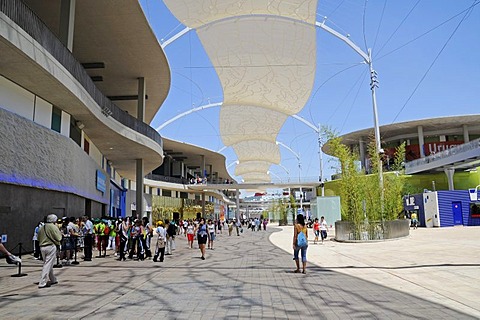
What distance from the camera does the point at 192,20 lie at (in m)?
33.8

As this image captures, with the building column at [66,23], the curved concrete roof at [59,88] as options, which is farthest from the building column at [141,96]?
the building column at [66,23]

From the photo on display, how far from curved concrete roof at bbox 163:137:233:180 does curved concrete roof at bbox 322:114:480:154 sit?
21.4 meters

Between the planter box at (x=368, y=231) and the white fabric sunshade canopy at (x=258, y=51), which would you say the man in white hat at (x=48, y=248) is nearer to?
the planter box at (x=368, y=231)

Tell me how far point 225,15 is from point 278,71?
38.7 ft

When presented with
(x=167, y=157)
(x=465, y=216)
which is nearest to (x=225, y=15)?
(x=465, y=216)

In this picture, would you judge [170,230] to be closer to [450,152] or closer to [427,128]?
[450,152]

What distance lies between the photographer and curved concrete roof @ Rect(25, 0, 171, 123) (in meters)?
19.2

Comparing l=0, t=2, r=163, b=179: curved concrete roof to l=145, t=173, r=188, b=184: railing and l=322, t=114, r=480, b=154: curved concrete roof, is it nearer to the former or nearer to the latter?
l=145, t=173, r=188, b=184: railing

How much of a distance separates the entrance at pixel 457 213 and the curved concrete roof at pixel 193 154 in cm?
3393

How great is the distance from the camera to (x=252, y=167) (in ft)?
337

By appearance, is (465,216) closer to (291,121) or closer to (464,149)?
(464,149)

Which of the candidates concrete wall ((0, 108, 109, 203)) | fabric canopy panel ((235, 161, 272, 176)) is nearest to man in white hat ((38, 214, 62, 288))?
concrete wall ((0, 108, 109, 203))

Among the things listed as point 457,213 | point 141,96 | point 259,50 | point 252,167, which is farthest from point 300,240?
point 252,167

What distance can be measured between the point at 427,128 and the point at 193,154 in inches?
1364
